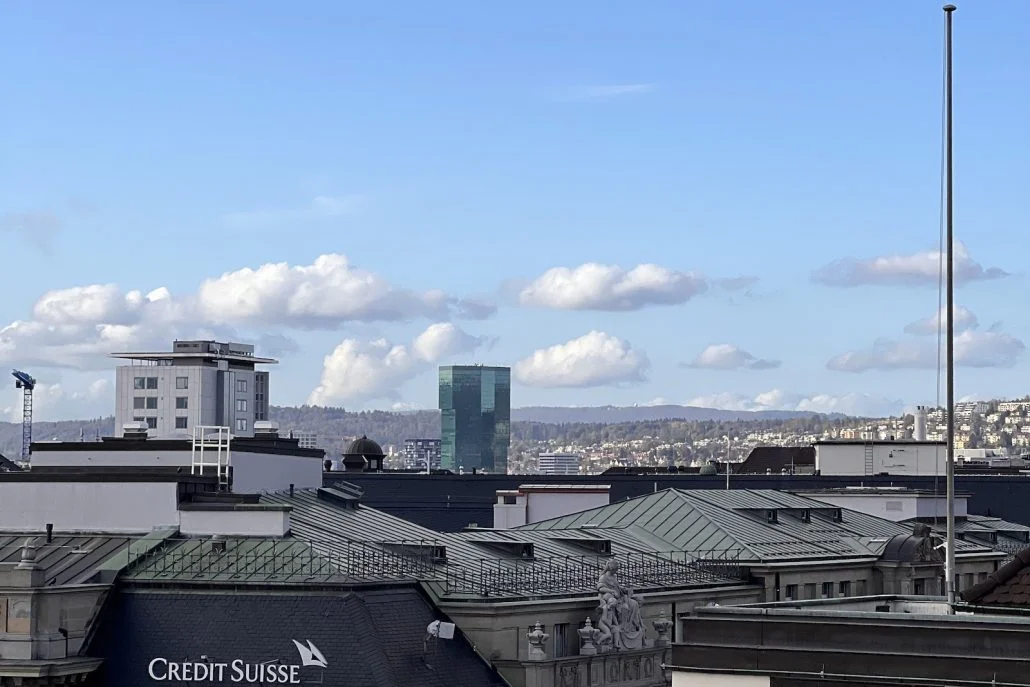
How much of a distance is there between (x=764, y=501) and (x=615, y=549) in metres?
25.4

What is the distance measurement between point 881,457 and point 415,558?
109660mm

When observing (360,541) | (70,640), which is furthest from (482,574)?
(70,640)

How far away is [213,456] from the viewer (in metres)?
93.7

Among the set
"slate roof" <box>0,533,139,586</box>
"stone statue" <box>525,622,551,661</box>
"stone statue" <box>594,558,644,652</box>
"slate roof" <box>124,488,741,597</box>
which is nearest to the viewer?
"slate roof" <box>124,488,741,597</box>

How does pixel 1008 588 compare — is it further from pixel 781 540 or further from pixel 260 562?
pixel 781 540

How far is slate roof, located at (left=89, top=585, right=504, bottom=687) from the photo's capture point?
75500 millimetres

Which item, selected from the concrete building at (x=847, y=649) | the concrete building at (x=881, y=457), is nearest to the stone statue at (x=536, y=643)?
the concrete building at (x=847, y=649)

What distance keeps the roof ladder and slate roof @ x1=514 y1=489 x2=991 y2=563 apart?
713 inches

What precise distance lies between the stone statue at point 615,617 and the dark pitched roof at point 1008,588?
3552 cm

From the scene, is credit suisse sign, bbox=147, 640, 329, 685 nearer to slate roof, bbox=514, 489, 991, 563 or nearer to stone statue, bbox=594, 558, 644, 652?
stone statue, bbox=594, 558, 644, 652

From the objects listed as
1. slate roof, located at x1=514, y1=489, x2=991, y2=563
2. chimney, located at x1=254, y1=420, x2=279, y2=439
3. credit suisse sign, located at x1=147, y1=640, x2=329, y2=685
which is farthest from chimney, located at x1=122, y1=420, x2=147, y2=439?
credit suisse sign, located at x1=147, y1=640, x2=329, y2=685

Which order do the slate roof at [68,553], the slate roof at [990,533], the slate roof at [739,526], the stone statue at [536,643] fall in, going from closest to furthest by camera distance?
1. the slate roof at [68,553]
2. the stone statue at [536,643]
3. the slate roof at [739,526]
4. the slate roof at [990,533]

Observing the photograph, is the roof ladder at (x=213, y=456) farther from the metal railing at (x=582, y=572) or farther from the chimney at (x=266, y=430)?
the chimney at (x=266, y=430)

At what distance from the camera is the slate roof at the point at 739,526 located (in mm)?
110562
